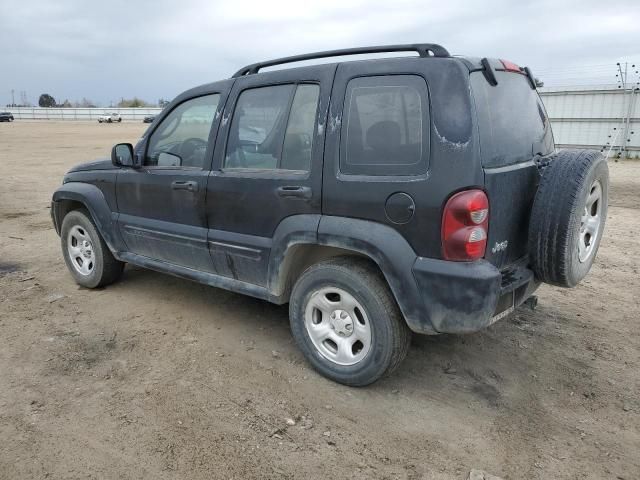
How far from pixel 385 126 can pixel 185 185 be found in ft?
5.53

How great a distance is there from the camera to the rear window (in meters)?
2.85

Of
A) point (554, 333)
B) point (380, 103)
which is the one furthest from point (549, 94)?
point (380, 103)

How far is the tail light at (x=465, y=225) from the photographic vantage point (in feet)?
8.89

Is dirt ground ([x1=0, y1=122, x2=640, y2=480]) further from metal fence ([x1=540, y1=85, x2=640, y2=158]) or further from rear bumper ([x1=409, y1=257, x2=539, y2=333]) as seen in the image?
metal fence ([x1=540, y1=85, x2=640, y2=158])

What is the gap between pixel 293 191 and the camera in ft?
10.8

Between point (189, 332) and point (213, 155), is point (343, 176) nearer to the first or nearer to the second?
point (213, 155)

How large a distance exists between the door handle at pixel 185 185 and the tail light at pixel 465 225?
6.40 feet

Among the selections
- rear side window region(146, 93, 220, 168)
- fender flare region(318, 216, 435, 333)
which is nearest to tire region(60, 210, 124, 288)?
rear side window region(146, 93, 220, 168)

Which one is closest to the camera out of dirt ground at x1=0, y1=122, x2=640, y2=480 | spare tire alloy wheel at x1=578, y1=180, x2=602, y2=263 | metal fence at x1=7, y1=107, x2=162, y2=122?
dirt ground at x1=0, y1=122, x2=640, y2=480

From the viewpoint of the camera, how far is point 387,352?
10.0 feet

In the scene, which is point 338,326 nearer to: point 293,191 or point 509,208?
point 293,191

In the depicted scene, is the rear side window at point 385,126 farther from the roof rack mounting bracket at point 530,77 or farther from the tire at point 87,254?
the tire at point 87,254

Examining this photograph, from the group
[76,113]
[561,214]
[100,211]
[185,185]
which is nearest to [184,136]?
[185,185]

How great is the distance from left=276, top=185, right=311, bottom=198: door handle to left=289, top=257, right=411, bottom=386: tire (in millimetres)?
445
